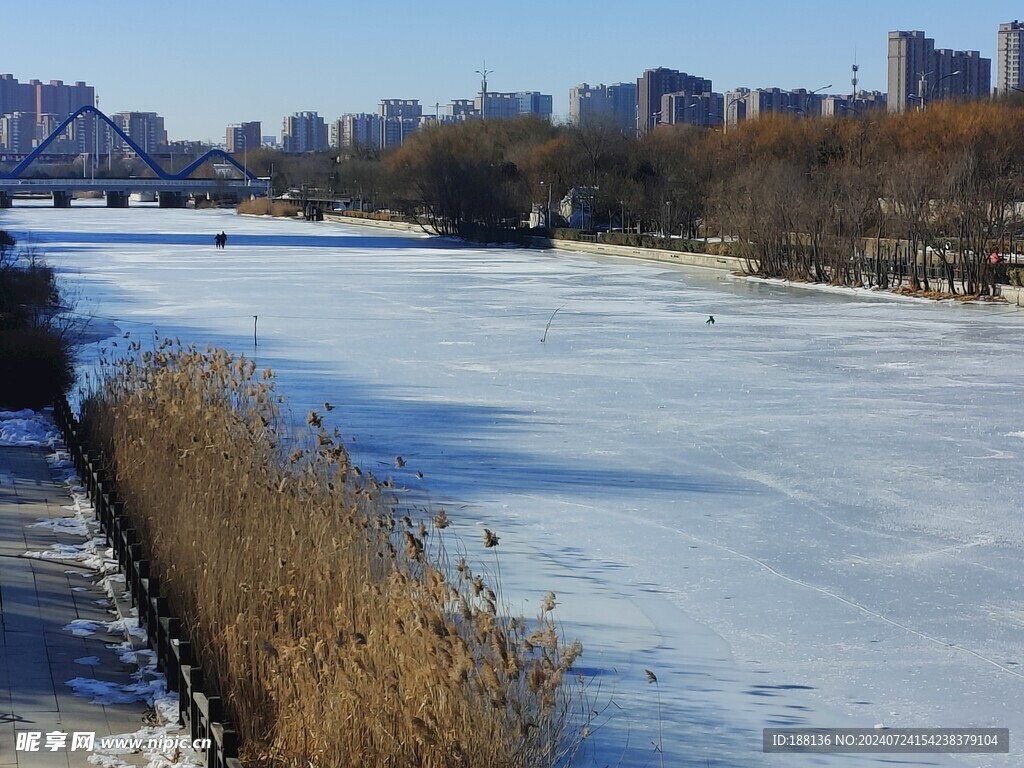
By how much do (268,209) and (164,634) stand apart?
8820cm

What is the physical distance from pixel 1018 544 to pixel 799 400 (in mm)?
5537

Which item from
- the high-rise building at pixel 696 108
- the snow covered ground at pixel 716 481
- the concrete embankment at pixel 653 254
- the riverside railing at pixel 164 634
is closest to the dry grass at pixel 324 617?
the riverside railing at pixel 164 634

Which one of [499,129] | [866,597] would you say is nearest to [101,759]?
[866,597]

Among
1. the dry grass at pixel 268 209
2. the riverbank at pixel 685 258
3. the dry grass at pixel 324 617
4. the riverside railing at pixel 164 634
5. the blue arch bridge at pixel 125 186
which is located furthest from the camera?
the blue arch bridge at pixel 125 186

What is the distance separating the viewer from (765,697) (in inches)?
220

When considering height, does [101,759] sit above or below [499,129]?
below

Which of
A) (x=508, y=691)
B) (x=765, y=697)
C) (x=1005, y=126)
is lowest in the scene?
(x=765, y=697)

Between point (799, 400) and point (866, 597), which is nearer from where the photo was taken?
point (866, 597)

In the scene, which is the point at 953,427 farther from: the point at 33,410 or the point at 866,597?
the point at 33,410

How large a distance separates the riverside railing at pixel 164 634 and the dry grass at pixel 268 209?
82.1 meters

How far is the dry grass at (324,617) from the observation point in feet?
13.5

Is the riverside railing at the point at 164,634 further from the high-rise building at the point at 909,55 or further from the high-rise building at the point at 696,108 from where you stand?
the high-rise building at the point at 696,108

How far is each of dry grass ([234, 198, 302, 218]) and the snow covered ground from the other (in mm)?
66001

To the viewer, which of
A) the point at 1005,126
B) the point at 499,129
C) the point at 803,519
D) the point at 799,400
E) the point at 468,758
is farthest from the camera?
the point at 499,129
